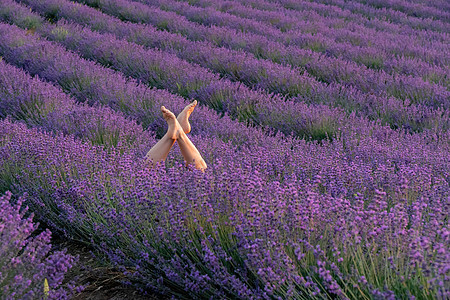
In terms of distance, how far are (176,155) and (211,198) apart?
1.11 metres

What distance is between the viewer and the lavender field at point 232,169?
1736 mm

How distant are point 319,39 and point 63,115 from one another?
5.14m

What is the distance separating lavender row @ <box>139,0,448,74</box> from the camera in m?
7.14

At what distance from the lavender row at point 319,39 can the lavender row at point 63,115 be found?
14.0 feet

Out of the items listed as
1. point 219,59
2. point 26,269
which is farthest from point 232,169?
point 219,59

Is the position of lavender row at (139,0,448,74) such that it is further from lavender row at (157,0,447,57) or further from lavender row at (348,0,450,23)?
lavender row at (348,0,450,23)

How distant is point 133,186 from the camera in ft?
8.18

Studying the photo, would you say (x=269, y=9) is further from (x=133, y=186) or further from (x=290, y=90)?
(x=133, y=186)

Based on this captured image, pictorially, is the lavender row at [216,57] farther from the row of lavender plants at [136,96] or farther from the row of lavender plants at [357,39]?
the row of lavender plants at [357,39]

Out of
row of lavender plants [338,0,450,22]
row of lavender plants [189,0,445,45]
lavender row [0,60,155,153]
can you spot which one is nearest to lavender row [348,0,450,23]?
row of lavender plants [338,0,450,22]

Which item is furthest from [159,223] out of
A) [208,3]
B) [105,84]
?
[208,3]

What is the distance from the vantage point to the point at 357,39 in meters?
8.27

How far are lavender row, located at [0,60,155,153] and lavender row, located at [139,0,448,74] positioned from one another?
14.0 ft

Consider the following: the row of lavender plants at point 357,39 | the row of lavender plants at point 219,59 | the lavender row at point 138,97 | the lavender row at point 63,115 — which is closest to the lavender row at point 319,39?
the row of lavender plants at point 357,39
